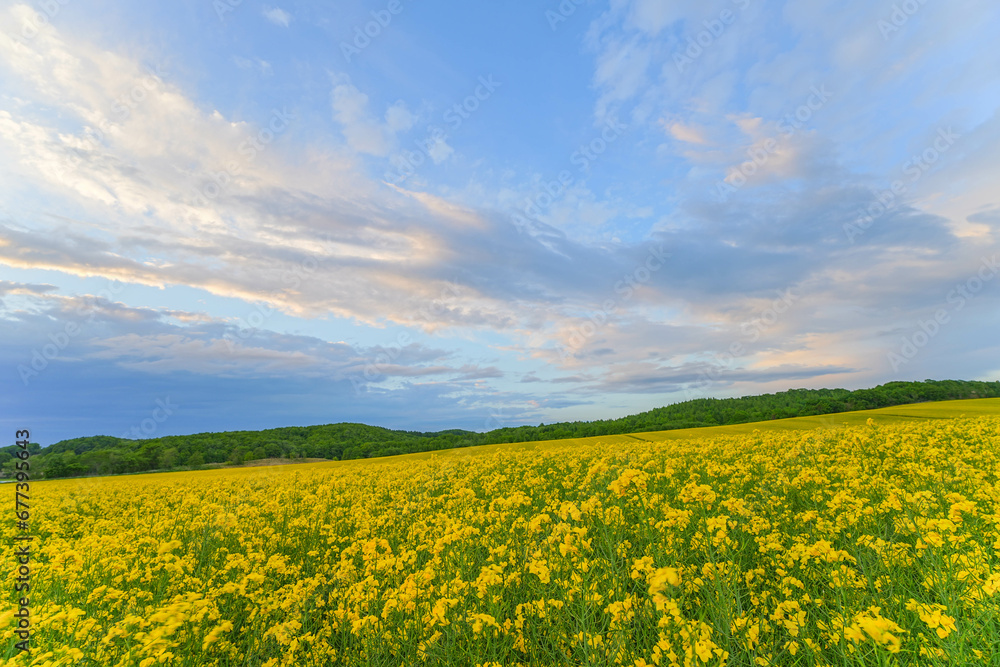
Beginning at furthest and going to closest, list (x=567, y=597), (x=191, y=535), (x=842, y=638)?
(x=191, y=535)
(x=567, y=597)
(x=842, y=638)

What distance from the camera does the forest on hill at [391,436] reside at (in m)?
41.5

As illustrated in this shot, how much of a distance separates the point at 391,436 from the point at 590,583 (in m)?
56.3

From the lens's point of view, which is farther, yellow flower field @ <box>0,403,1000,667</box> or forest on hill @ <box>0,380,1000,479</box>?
forest on hill @ <box>0,380,1000,479</box>

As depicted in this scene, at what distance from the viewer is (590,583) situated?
4551 millimetres

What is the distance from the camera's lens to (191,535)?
904 centimetres

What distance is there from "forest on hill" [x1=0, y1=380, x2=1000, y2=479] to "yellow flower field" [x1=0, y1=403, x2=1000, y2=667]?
38396 millimetres

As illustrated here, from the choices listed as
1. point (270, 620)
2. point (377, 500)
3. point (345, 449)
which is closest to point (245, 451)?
point (345, 449)

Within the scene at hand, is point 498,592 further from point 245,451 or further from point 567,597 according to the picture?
point 245,451

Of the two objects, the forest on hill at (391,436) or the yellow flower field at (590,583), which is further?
the forest on hill at (391,436)

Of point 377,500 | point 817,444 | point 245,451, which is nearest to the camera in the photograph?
point 377,500

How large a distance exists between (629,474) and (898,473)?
9.07m

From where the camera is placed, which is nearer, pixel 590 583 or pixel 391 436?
pixel 590 583

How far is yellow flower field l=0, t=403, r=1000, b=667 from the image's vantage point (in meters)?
3.65

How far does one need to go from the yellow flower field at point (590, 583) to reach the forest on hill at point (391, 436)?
3840 cm
